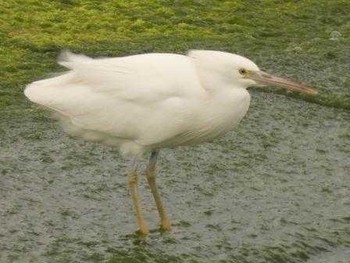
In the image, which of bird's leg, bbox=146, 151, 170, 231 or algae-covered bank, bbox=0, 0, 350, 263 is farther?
bird's leg, bbox=146, 151, 170, 231

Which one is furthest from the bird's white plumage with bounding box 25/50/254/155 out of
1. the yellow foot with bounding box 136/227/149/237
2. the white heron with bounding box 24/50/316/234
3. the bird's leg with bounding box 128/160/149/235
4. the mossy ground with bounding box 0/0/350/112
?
the mossy ground with bounding box 0/0/350/112

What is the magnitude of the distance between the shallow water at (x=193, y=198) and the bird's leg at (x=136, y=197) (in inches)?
2.6

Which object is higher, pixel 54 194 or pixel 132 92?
pixel 132 92

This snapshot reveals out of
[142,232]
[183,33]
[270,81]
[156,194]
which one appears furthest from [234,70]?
[183,33]

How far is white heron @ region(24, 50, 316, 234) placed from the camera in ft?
16.6

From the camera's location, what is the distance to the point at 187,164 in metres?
6.15

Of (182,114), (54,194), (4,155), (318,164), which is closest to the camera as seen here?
(182,114)

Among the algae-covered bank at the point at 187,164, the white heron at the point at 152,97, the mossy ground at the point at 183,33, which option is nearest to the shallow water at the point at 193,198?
the algae-covered bank at the point at 187,164

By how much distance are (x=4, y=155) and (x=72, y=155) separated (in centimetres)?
Answer: 38

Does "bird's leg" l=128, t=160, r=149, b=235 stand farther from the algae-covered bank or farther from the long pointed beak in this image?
the long pointed beak

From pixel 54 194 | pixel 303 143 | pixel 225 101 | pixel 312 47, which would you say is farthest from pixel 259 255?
pixel 312 47

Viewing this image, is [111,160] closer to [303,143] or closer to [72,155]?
[72,155]

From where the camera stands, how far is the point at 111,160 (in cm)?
609

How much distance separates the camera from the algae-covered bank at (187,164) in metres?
5.19
